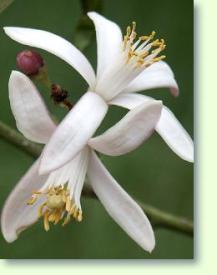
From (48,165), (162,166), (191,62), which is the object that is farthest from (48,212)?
(191,62)

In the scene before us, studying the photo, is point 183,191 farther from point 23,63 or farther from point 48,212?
point 23,63

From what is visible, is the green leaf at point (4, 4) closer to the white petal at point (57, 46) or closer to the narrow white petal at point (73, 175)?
the white petal at point (57, 46)

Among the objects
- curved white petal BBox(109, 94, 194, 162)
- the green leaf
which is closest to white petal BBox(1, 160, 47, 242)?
curved white petal BBox(109, 94, 194, 162)

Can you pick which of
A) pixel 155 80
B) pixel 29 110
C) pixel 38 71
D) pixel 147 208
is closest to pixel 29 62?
pixel 38 71

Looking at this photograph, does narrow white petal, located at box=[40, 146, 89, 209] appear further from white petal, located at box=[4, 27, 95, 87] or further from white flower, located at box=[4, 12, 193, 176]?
white petal, located at box=[4, 27, 95, 87]

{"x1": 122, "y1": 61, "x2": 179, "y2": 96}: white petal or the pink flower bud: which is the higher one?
the pink flower bud

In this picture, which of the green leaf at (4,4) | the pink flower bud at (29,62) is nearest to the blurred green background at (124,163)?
the green leaf at (4,4)
